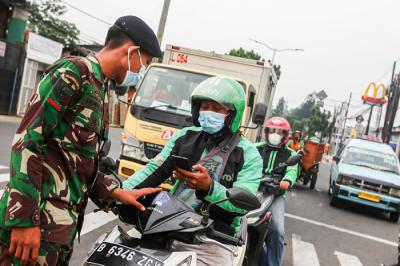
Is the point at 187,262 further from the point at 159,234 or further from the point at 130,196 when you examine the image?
the point at 130,196

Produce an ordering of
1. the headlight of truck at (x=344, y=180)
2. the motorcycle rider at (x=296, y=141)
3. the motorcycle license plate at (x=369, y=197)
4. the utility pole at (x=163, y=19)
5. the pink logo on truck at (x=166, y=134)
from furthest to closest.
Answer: the utility pole at (x=163, y=19)
the motorcycle rider at (x=296, y=141)
the headlight of truck at (x=344, y=180)
the motorcycle license plate at (x=369, y=197)
the pink logo on truck at (x=166, y=134)

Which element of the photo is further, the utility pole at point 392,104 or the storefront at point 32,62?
the utility pole at point 392,104

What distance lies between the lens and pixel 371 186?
33.3 ft

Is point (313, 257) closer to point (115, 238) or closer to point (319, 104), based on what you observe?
point (115, 238)

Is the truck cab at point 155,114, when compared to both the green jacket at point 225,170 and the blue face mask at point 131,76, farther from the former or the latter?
the blue face mask at point 131,76

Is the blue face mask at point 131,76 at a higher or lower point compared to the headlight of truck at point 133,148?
higher

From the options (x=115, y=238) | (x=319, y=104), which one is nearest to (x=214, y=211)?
(x=115, y=238)

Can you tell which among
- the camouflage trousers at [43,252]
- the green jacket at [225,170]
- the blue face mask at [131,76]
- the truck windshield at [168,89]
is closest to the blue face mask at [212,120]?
the green jacket at [225,170]

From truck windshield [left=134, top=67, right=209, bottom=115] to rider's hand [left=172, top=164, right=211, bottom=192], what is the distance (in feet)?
13.7

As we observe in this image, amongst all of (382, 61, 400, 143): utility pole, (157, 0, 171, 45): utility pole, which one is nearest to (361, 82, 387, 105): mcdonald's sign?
(382, 61, 400, 143): utility pole

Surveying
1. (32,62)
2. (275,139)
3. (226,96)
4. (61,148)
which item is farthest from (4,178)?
(32,62)

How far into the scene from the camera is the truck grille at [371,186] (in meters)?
10.1

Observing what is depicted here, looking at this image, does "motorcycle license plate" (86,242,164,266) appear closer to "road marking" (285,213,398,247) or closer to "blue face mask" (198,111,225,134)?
"blue face mask" (198,111,225,134)

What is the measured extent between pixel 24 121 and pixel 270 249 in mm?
3094
